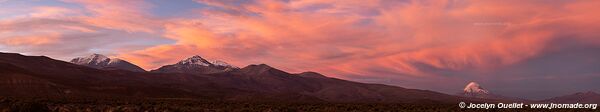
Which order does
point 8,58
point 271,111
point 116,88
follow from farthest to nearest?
point 8,58, point 116,88, point 271,111

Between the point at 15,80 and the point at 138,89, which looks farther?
the point at 138,89

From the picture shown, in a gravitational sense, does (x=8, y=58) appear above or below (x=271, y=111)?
above

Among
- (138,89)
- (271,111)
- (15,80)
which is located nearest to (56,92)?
(15,80)

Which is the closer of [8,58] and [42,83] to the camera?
[42,83]

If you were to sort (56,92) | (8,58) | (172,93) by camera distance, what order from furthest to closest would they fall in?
1. (8,58)
2. (172,93)
3. (56,92)

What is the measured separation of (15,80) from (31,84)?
4.62 meters

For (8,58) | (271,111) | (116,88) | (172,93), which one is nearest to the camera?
(271,111)

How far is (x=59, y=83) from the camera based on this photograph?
153 m

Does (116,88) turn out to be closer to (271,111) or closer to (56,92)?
(56,92)

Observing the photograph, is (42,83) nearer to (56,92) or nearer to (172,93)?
(56,92)

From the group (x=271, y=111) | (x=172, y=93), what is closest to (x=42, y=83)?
(x=172, y=93)

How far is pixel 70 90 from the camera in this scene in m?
141

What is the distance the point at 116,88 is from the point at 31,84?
24.0m

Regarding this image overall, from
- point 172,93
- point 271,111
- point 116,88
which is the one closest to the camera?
point 271,111
